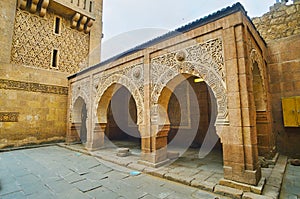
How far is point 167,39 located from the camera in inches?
175

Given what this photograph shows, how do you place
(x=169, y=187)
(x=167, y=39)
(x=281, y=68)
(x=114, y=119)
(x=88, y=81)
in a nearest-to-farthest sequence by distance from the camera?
1. (x=169, y=187)
2. (x=167, y=39)
3. (x=281, y=68)
4. (x=88, y=81)
5. (x=114, y=119)

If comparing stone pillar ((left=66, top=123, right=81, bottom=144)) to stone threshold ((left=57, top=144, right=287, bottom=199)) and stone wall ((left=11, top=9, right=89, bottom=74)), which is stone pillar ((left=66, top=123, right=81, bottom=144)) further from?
stone threshold ((left=57, top=144, right=287, bottom=199))

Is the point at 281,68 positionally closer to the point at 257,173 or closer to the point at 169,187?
the point at 257,173

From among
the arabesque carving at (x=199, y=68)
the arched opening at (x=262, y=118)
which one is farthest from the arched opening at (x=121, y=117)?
the arched opening at (x=262, y=118)

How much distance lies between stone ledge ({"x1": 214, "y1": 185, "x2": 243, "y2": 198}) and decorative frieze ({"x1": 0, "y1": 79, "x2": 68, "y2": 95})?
325 inches

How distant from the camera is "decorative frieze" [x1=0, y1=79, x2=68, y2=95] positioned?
7.23 metres

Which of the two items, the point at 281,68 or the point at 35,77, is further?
the point at 35,77

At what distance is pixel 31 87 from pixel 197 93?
24.0 feet

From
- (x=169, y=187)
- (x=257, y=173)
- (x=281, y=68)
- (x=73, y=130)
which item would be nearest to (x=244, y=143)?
(x=257, y=173)

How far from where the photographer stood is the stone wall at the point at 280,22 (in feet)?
18.0

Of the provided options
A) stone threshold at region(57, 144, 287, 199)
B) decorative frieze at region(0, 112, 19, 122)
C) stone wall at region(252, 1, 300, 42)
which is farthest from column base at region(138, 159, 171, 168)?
decorative frieze at region(0, 112, 19, 122)

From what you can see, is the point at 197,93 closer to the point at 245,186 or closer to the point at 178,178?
the point at 178,178

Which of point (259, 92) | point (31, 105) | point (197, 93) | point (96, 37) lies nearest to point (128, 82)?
point (197, 93)

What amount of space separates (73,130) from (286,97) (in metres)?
8.32
